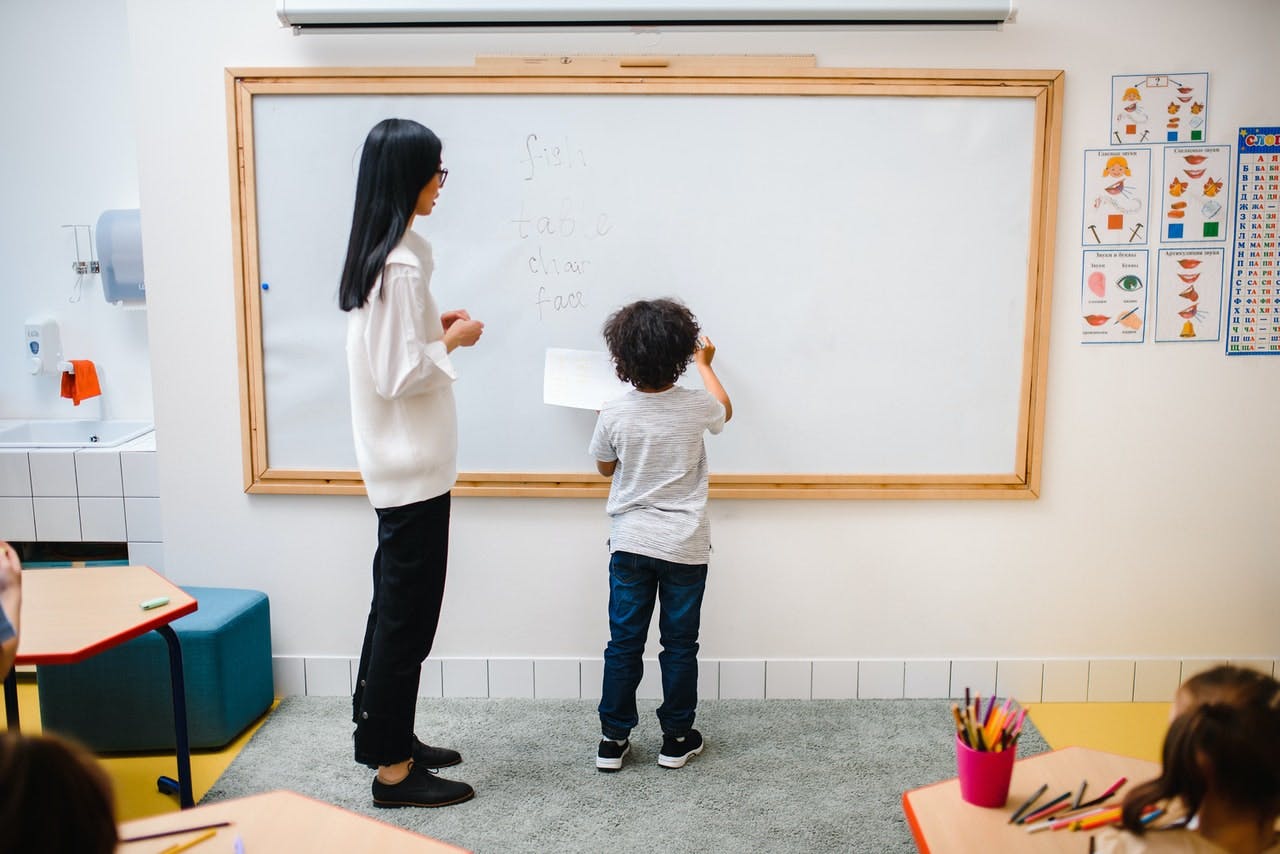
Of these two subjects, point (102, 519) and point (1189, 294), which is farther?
point (102, 519)

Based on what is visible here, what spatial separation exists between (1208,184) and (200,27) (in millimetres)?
2836

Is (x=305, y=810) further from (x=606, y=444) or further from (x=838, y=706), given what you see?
(x=838, y=706)

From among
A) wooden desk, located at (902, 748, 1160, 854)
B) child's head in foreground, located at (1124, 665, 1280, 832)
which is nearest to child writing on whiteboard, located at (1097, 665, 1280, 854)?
child's head in foreground, located at (1124, 665, 1280, 832)

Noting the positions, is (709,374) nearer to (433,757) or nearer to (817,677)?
(817,677)

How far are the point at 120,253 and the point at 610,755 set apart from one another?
238cm

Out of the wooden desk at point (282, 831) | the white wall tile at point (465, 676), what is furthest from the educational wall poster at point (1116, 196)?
the wooden desk at point (282, 831)

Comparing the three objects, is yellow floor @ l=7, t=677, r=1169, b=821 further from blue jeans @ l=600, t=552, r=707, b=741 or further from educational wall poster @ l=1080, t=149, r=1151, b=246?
educational wall poster @ l=1080, t=149, r=1151, b=246

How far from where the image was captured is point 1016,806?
52.9 inches

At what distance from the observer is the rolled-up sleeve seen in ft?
6.64

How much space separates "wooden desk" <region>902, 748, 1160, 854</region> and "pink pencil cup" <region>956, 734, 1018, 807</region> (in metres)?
0.01

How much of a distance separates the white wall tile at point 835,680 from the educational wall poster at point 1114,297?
3.88 ft

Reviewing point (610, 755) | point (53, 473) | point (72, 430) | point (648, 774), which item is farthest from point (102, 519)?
point (648, 774)

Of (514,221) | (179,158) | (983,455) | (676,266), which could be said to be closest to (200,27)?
(179,158)

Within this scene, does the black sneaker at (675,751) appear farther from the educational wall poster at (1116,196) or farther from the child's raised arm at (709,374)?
the educational wall poster at (1116,196)
